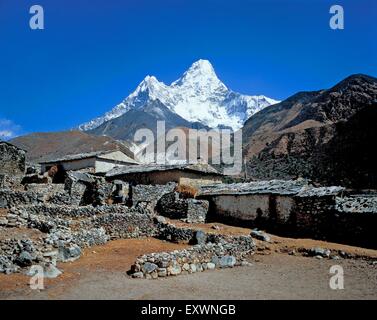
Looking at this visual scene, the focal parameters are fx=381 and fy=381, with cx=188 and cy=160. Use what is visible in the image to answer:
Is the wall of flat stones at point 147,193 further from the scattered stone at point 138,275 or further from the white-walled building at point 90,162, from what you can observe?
the scattered stone at point 138,275

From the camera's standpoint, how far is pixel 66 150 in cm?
7931

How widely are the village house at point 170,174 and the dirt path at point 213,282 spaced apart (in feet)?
54.2

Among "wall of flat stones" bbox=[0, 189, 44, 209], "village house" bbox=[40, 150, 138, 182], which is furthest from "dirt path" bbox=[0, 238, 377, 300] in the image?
"village house" bbox=[40, 150, 138, 182]

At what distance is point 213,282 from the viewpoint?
1187cm

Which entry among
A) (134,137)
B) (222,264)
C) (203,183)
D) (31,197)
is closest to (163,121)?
(134,137)

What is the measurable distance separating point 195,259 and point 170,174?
18.8 meters

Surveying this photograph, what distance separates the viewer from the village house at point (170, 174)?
3231 centimetres

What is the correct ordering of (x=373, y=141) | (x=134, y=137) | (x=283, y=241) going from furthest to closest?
1. (x=134, y=137)
2. (x=373, y=141)
3. (x=283, y=241)

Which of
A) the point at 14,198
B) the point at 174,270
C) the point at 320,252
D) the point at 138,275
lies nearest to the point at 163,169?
the point at 14,198

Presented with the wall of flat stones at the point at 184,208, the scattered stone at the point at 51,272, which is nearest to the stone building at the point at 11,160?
the wall of flat stones at the point at 184,208

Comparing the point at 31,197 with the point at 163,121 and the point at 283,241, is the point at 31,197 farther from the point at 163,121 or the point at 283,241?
the point at 163,121
